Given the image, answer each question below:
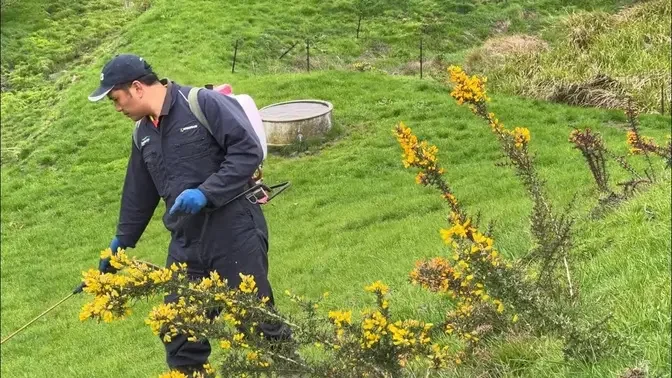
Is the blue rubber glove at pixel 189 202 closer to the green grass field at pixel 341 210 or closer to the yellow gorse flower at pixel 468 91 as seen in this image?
the yellow gorse flower at pixel 468 91

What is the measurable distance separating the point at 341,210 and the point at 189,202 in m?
6.31

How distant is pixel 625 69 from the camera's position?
1398cm

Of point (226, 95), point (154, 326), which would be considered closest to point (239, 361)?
point (154, 326)

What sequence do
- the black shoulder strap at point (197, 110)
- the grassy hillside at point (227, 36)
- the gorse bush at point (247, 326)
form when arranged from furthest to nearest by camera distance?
1. the grassy hillside at point (227, 36)
2. the black shoulder strap at point (197, 110)
3. the gorse bush at point (247, 326)

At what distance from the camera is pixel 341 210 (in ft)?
32.3

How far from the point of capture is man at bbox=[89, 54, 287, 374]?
375 centimetres

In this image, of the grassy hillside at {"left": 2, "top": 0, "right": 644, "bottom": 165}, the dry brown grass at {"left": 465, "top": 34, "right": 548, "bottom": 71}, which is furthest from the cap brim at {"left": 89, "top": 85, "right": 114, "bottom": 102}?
the grassy hillside at {"left": 2, "top": 0, "right": 644, "bottom": 165}

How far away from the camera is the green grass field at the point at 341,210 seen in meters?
3.38

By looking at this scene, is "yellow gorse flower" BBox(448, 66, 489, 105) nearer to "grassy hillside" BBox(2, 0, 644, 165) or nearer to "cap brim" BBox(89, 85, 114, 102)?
"cap brim" BBox(89, 85, 114, 102)

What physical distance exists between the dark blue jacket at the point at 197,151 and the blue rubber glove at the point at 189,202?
6cm

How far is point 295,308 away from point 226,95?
2.76m

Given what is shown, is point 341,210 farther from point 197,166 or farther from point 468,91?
point 468,91

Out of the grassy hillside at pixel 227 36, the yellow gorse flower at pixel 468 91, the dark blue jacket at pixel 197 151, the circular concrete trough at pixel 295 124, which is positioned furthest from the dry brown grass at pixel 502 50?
the yellow gorse flower at pixel 468 91

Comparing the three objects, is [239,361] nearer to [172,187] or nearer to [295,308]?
[172,187]
